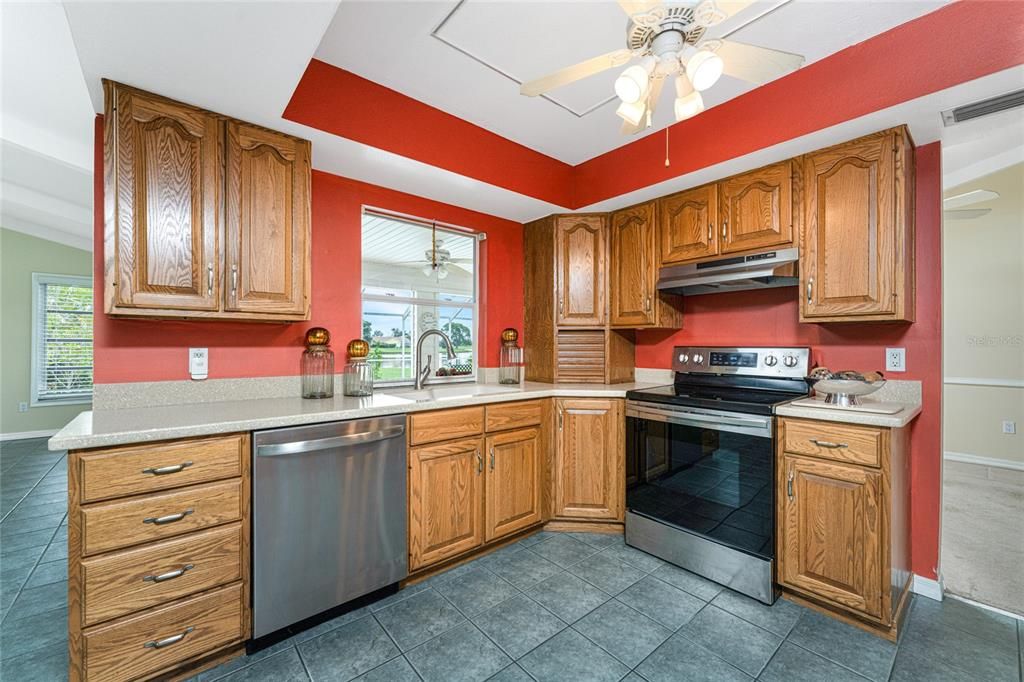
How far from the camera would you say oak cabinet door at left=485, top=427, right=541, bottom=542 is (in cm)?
246

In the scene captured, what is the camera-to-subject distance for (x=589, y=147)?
9.52 ft

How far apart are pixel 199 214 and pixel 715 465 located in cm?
273

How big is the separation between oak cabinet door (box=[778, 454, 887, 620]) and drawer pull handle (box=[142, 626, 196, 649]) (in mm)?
2509

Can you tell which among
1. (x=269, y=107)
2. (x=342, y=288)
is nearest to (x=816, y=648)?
(x=342, y=288)

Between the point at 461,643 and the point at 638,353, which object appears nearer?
the point at 461,643

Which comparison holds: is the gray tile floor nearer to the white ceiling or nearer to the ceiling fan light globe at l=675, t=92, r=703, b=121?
the ceiling fan light globe at l=675, t=92, r=703, b=121

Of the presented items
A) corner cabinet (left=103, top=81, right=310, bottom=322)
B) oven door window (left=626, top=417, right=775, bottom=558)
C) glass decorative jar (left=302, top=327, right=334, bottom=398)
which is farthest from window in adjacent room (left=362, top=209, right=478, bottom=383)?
oven door window (left=626, top=417, right=775, bottom=558)

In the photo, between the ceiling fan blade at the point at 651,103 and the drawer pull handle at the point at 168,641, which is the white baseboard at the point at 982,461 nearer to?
the ceiling fan blade at the point at 651,103

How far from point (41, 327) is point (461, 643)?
7.26 meters

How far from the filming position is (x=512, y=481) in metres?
2.56

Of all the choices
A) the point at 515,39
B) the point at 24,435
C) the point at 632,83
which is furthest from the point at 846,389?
the point at 24,435

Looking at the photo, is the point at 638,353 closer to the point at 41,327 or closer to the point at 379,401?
the point at 379,401

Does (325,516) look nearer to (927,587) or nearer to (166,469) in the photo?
(166,469)

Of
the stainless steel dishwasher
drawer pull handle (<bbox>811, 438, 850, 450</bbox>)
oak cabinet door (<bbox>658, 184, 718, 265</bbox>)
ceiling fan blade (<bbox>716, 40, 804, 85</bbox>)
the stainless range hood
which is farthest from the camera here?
oak cabinet door (<bbox>658, 184, 718, 265</bbox>)
